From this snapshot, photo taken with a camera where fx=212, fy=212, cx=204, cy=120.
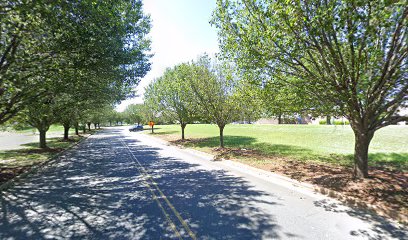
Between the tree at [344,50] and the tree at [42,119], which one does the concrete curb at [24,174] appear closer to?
the tree at [42,119]

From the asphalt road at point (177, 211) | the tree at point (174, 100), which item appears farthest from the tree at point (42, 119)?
the tree at point (174, 100)

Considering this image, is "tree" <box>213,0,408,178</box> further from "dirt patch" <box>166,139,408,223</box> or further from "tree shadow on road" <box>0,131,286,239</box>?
"tree shadow on road" <box>0,131,286,239</box>

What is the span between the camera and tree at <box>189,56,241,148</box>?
15.4 m

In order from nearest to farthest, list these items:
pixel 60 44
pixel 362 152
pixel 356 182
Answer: pixel 356 182 < pixel 362 152 < pixel 60 44

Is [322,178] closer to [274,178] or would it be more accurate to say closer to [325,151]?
[274,178]

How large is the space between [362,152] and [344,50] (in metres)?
3.45

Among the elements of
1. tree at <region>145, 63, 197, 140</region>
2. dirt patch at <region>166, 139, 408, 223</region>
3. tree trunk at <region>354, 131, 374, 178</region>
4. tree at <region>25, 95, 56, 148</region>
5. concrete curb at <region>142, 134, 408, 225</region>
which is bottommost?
concrete curb at <region>142, 134, 408, 225</region>

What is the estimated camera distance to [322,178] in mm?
7465

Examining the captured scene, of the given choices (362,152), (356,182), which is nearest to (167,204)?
(356,182)

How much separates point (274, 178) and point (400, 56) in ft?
17.6

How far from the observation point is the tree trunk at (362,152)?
22.5 ft

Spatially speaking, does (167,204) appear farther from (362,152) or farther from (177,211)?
(362,152)

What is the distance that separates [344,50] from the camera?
720cm

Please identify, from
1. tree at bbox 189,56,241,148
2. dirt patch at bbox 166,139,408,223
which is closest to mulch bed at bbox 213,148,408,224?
dirt patch at bbox 166,139,408,223
